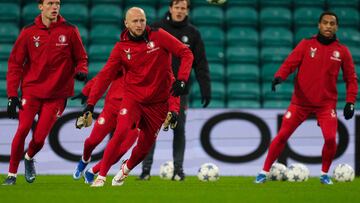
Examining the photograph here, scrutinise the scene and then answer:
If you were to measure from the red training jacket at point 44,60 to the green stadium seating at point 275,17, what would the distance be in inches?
263

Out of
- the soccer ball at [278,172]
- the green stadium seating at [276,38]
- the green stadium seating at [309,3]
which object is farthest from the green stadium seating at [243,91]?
the soccer ball at [278,172]

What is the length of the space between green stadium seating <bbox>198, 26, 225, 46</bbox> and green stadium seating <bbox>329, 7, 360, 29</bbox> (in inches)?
87.9

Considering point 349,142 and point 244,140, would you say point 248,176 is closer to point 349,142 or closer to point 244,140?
point 244,140

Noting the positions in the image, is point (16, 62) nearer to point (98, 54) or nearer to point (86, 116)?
point (86, 116)

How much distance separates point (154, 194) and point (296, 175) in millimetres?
3370

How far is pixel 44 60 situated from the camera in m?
9.17

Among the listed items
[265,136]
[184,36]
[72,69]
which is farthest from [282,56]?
[72,69]

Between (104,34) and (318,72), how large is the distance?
5661mm

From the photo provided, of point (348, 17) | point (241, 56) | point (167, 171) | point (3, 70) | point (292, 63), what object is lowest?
point (167, 171)

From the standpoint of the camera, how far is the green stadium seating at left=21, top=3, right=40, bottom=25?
1504cm

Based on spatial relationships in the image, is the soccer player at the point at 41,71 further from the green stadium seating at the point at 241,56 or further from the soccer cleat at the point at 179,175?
the green stadium seating at the point at 241,56

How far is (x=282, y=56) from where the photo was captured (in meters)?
14.7

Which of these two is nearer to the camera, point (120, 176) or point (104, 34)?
point (120, 176)

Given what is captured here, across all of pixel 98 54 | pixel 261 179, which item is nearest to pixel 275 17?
pixel 98 54
